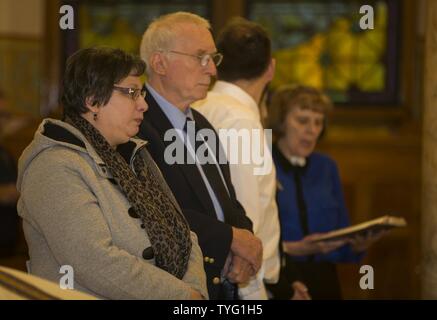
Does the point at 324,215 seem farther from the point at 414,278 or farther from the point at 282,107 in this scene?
the point at 414,278

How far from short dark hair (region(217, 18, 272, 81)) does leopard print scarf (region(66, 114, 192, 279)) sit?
1078mm

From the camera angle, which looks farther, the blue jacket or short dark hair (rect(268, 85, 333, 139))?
short dark hair (rect(268, 85, 333, 139))

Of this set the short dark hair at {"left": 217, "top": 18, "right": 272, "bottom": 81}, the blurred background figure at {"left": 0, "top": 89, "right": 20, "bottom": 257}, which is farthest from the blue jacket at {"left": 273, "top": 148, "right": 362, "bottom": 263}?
the blurred background figure at {"left": 0, "top": 89, "right": 20, "bottom": 257}

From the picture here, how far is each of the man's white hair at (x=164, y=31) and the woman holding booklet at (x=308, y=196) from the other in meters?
1.16

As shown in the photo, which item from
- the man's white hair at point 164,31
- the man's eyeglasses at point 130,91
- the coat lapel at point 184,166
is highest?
the man's white hair at point 164,31

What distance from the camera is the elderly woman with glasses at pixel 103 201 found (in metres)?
2.61

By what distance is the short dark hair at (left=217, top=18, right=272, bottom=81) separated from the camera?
12.6ft

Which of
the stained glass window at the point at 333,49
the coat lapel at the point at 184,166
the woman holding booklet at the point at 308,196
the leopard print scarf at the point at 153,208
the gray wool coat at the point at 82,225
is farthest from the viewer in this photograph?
the stained glass window at the point at 333,49

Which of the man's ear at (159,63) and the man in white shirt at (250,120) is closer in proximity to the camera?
the man's ear at (159,63)

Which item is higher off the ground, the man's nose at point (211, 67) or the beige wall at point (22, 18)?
the beige wall at point (22, 18)

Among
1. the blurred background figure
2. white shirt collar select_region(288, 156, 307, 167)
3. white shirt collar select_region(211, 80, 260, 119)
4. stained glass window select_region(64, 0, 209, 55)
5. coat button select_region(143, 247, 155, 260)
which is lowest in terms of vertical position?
the blurred background figure

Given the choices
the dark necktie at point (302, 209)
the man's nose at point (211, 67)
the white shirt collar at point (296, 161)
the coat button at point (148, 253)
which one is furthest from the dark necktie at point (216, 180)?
the white shirt collar at point (296, 161)

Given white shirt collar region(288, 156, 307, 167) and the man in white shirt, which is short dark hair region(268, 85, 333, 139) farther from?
the man in white shirt

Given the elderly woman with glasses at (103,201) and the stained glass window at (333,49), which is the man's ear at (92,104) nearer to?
the elderly woman with glasses at (103,201)
